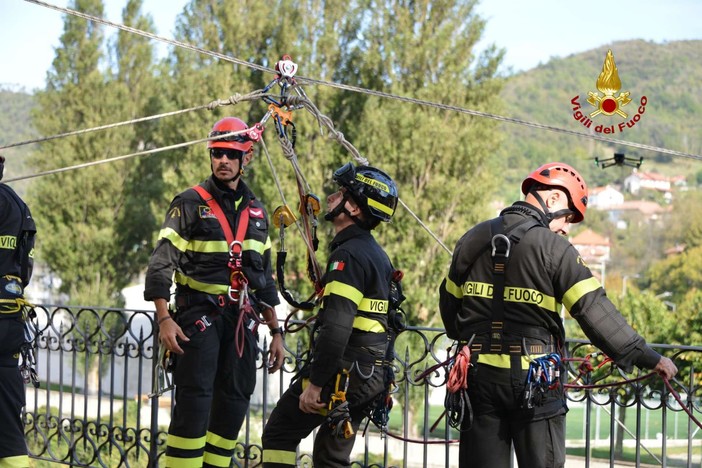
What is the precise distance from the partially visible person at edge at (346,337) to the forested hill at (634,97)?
106252 millimetres

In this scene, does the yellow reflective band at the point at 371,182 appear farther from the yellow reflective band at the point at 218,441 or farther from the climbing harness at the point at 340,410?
the yellow reflective band at the point at 218,441

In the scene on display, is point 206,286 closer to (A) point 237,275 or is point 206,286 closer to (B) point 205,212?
(A) point 237,275

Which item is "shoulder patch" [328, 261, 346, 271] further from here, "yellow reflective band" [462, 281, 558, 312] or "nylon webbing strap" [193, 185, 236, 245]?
"nylon webbing strap" [193, 185, 236, 245]

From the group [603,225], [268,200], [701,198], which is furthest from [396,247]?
[603,225]

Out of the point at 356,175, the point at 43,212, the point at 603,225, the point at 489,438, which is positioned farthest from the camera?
the point at 603,225

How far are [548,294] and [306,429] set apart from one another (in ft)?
4.71

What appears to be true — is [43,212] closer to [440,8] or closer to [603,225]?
[440,8]

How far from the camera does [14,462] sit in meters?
5.14

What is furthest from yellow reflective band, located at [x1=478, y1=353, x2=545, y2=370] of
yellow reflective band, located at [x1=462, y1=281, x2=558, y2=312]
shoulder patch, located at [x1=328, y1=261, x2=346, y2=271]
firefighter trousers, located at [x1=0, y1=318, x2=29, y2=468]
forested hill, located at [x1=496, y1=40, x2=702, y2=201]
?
forested hill, located at [x1=496, y1=40, x2=702, y2=201]

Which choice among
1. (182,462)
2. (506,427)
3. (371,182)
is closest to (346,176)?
(371,182)

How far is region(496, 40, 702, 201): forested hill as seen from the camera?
117 metres

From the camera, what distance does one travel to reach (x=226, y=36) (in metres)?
32.1

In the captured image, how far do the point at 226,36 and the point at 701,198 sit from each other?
72.0 metres

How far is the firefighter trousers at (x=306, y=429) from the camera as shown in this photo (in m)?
4.47
